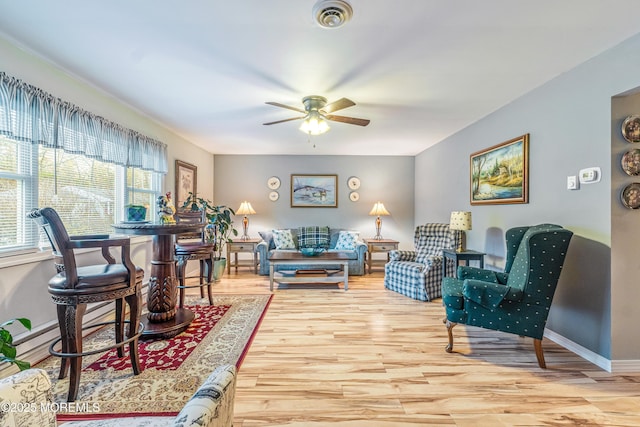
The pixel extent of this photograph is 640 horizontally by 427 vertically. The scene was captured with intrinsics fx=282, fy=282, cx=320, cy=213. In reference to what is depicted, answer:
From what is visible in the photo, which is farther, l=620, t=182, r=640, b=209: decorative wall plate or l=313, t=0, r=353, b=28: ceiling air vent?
l=620, t=182, r=640, b=209: decorative wall plate

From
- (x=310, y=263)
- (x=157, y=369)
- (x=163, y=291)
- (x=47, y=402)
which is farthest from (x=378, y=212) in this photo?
(x=47, y=402)

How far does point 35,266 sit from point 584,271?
4.43 metres

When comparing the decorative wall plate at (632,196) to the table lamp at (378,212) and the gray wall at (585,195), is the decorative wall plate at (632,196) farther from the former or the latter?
the table lamp at (378,212)

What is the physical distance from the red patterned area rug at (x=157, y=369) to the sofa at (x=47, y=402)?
3.48 feet

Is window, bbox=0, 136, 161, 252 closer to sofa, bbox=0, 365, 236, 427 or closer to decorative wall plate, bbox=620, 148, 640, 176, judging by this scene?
sofa, bbox=0, 365, 236, 427

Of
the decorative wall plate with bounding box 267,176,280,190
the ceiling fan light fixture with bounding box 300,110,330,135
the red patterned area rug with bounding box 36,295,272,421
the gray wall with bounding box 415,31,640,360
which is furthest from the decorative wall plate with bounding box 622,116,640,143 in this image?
the decorative wall plate with bounding box 267,176,280,190

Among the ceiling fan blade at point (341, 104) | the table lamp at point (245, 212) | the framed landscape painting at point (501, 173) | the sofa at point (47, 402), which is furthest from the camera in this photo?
the table lamp at point (245, 212)

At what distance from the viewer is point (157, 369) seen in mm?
2105

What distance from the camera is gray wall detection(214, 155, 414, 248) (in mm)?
6121

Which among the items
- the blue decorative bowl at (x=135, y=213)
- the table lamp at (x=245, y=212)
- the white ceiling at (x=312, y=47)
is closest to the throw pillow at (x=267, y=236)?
the table lamp at (x=245, y=212)

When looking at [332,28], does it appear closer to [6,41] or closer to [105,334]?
[6,41]

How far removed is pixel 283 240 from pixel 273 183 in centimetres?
136

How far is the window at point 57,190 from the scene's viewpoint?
7.00 ft

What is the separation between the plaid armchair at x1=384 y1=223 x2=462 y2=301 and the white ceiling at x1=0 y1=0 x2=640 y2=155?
1.81 metres
